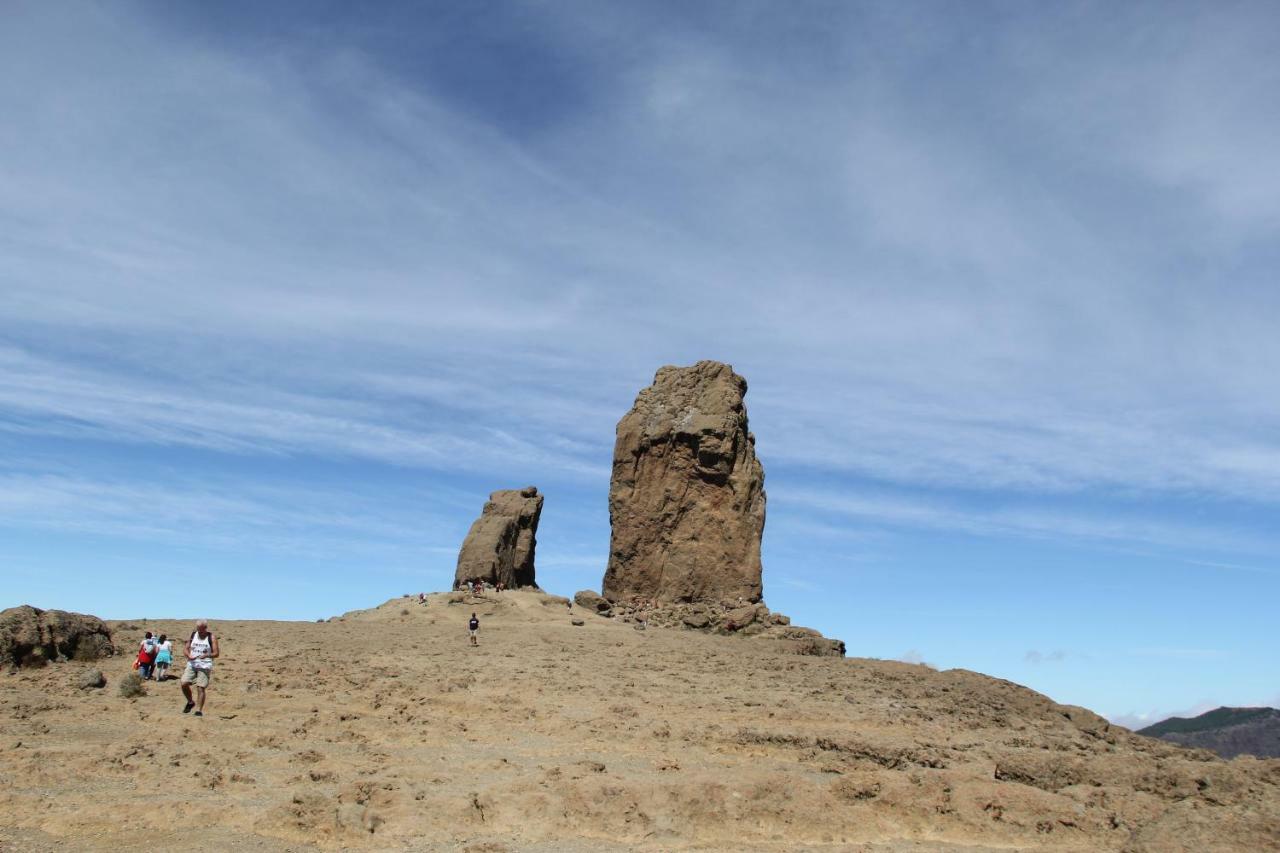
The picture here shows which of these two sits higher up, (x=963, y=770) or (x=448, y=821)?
(x=963, y=770)

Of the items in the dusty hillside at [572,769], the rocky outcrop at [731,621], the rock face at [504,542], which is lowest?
the dusty hillside at [572,769]

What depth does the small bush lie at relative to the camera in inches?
648

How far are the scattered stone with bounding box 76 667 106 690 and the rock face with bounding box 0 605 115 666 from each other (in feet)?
7.55

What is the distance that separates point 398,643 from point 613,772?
1483 cm

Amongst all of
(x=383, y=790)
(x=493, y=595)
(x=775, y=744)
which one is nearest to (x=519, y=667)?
(x=775, y=744)

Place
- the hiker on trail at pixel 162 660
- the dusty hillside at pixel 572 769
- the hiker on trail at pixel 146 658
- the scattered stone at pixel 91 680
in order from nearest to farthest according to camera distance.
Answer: the dusty hillside at pixel 572 769
the scattered stone at pixel 91 680
the hiker on trail at pixel 146 658
the hiker on trail at pixel 162 660

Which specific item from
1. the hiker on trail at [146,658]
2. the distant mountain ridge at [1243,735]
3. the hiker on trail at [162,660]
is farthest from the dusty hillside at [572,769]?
the distant mountain ridge at [1243,735]

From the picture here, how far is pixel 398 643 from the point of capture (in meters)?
26.4

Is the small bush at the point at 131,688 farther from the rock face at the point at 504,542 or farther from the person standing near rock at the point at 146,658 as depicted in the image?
the rock face at the point at 504,542

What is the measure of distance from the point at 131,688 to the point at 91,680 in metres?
1.01

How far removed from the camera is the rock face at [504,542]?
40438 mm

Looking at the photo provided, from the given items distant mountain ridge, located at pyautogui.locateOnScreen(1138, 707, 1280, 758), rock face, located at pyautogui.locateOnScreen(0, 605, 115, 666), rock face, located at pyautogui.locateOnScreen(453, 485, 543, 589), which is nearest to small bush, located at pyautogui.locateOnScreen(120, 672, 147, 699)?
rock face, located at pyautogui.locateOnScreen(0, 605, 115, 666)

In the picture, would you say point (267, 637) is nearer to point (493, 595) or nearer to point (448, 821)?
point (493, 595)

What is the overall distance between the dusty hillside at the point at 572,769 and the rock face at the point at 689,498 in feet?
53.1
